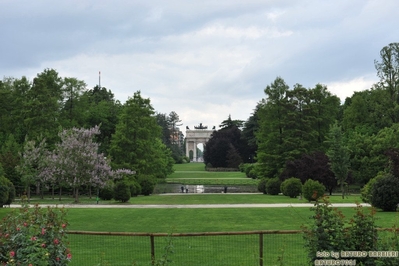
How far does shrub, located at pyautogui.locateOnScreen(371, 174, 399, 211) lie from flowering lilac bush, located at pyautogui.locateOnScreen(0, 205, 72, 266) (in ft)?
63.3

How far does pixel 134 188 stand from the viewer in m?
39.9

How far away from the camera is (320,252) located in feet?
24.6

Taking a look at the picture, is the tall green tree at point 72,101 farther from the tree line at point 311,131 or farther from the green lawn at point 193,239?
the green lawn at point 193,239

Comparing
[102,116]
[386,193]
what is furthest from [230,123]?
[386,193]

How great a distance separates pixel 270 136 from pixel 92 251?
35.6 m

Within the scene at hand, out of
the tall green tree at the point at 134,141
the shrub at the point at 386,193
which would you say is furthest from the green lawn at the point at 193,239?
the tall green tree at the point at 134,141

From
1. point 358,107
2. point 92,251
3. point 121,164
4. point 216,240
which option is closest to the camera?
point 92,251

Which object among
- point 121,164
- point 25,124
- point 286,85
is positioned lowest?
point 121,164

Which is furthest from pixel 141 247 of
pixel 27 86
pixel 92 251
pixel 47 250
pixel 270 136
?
pixel 27 86

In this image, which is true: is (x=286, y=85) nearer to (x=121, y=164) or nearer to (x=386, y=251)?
(x=121, y=164)

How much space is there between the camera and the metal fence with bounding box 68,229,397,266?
11414 mm

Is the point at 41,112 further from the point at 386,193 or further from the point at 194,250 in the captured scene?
the point at 194,250

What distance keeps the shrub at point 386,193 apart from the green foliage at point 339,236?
1666cm

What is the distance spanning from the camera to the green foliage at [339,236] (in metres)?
7.53
